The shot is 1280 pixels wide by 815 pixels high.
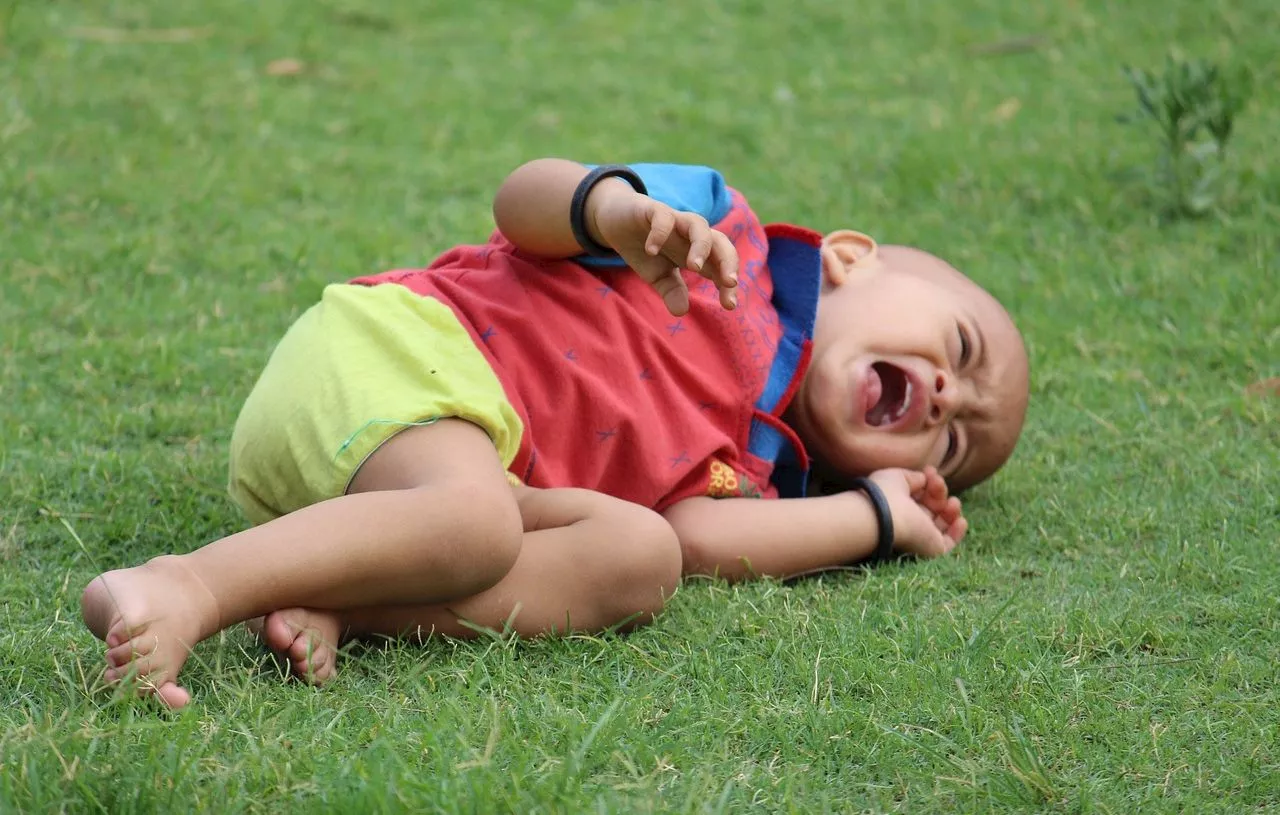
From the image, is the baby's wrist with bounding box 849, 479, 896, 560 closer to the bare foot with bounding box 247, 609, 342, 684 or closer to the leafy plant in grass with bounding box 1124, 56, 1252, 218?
the bare foot with bounding box 247, 609, 342, 684

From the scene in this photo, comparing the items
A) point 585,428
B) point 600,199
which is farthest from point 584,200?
point 585,428

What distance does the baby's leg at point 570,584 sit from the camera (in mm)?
2240

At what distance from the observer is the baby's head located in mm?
2928

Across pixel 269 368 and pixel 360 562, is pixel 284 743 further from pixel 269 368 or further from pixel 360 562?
pixel 269 368

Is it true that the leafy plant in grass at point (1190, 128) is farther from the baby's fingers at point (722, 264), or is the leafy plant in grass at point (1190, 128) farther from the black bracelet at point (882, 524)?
the baby's fingers at point (722, 264)

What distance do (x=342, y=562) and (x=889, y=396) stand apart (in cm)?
136

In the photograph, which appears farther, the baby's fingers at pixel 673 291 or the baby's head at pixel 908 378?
the baby's head at pixel 908 378

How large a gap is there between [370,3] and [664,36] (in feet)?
4.45

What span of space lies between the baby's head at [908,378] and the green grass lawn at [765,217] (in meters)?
0.18

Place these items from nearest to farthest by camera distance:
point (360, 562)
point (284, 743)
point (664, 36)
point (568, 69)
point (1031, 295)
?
point (284, 743), point (360, 562), point (1031, 295), point (568, 69), point (664, 36)

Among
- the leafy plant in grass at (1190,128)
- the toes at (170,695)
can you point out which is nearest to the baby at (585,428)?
the toes at (170,695)

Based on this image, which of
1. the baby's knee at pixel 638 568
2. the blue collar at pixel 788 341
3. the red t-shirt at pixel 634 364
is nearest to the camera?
the baby's knee at pixel 638 568

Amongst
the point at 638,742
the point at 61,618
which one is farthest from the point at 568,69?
the point at 638,742

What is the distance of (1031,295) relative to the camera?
4055 mm
